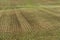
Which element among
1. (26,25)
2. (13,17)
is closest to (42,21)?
(26,25)

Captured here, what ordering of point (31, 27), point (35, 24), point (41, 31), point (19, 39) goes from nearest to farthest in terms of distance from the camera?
point (19, 39), point (41, 31), point (31, 27), point (35, 24)

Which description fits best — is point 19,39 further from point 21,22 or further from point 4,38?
point 21,22

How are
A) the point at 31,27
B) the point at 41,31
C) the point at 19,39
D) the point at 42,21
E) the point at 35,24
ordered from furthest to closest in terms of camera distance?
the point at 42,21
the point at 35,24
the point at 31,27
the point at 41,31
the point at 19,39

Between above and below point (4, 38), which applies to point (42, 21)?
below

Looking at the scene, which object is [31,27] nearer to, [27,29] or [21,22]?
[27,29]

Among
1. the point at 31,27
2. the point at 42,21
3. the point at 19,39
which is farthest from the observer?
the point at 42,21

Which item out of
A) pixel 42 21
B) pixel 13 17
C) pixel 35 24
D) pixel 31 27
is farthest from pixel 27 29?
pixel 13 17

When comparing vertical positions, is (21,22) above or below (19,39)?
below

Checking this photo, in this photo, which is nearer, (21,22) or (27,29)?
(27,29)

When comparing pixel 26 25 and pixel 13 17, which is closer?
pixel 26 25
